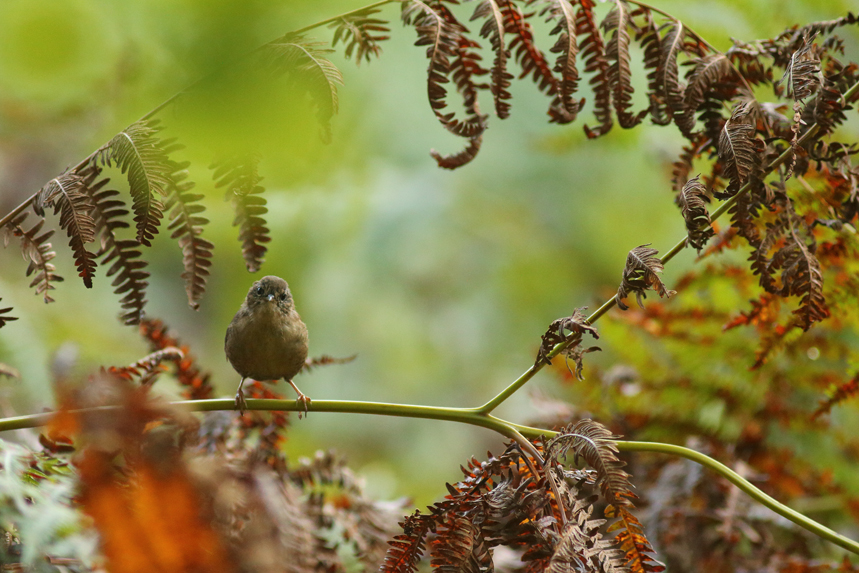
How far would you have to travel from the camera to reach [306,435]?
397cm

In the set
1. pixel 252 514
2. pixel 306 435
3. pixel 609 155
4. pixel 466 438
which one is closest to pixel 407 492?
pixel 306 435

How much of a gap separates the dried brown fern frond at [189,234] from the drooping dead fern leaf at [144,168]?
32 millimetres

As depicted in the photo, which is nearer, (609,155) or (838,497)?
(838,497)

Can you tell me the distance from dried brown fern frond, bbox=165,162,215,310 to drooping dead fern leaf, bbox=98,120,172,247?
0.10 feet

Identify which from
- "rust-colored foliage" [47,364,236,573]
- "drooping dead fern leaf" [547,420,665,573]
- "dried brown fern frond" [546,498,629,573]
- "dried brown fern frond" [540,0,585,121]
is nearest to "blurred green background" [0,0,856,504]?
"dried brown fern frond" [540,0,585,121]

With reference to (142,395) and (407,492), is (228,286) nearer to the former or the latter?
(407,492)

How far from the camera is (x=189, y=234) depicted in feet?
4.29

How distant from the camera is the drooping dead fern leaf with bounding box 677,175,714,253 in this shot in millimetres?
1210

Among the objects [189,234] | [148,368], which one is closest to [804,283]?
[189,234]

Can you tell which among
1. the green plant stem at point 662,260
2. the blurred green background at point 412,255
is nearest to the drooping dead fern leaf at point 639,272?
the green plant stem at point 662,260

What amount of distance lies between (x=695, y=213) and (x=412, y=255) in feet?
10.8

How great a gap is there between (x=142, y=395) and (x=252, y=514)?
0.88 metres

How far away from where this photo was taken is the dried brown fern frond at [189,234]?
49.8 inches

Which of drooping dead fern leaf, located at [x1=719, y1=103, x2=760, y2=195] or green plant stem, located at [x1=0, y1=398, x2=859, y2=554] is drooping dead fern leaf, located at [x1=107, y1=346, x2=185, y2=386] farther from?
drooping dead fern leaf, located at [x1=719, y1=103, x2=760, y2=195]
